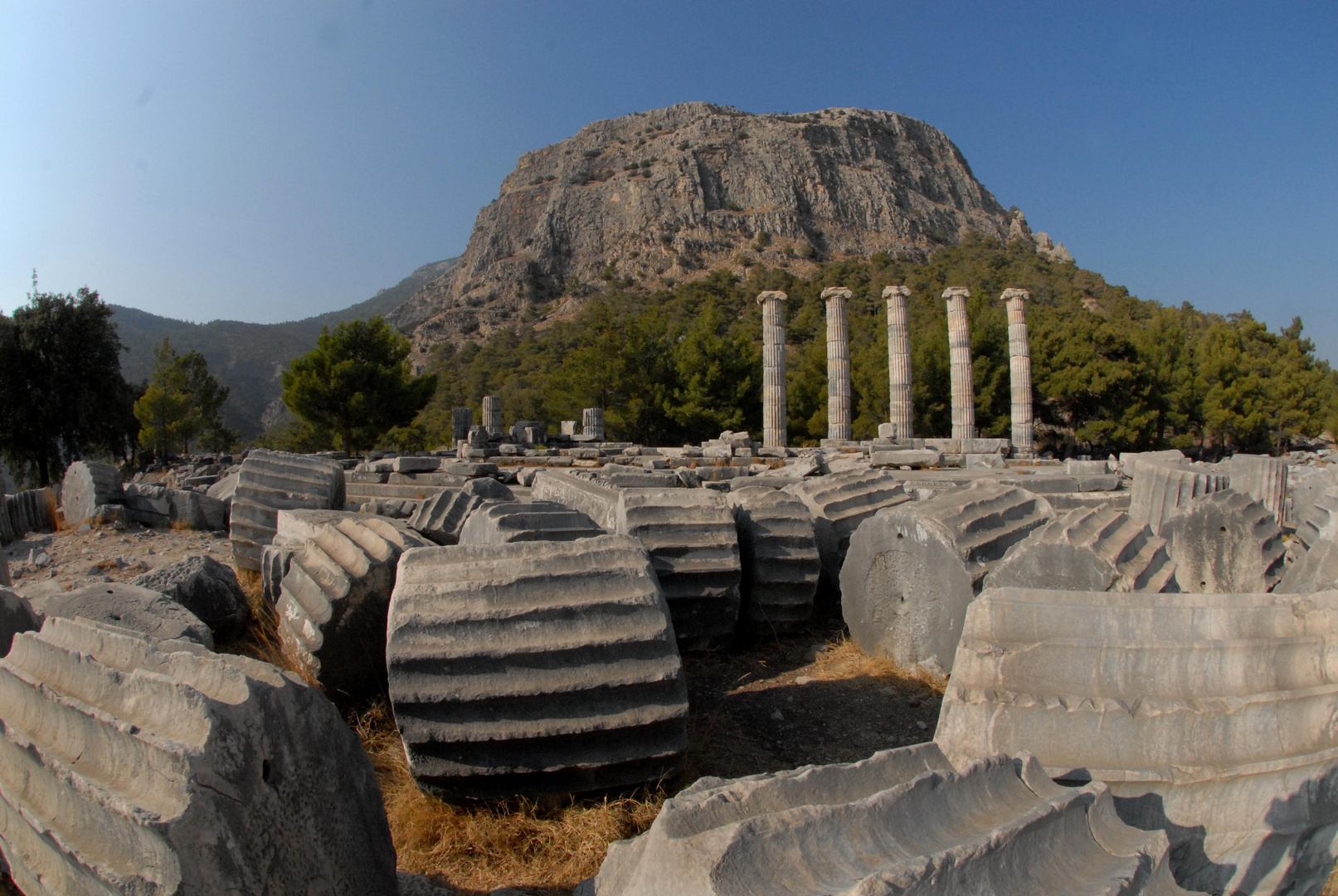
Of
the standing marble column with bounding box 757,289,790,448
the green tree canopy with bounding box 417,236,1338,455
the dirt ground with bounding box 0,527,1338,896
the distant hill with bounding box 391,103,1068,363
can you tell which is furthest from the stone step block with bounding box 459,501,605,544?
the distant hill with bounding box 391,103,1068,363

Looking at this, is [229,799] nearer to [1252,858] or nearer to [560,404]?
[1252,858]

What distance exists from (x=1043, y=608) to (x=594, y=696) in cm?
147

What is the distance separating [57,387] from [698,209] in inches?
2455

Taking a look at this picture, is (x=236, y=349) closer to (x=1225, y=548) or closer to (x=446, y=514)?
(x=446, y=514)

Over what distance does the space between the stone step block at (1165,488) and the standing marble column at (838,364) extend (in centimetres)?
1537

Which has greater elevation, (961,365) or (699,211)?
(699,211)

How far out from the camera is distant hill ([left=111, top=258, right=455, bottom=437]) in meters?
59.9

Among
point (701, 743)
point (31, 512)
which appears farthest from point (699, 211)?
point (701, 743)

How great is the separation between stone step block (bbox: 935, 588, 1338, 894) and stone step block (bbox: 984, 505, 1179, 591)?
132 centimetres

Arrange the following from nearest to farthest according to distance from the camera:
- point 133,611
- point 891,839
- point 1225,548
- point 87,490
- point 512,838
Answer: point 891,839 < point 512,838 < point 133,611 < point 1225,548 < point 87,490

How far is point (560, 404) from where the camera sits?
2950cm

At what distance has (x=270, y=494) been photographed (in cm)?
597

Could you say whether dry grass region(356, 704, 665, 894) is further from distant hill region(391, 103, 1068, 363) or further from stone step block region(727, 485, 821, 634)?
distant hill region(391, 103, 1068, 363)

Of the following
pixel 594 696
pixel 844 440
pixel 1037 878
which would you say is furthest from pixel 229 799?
pixel 844 440
